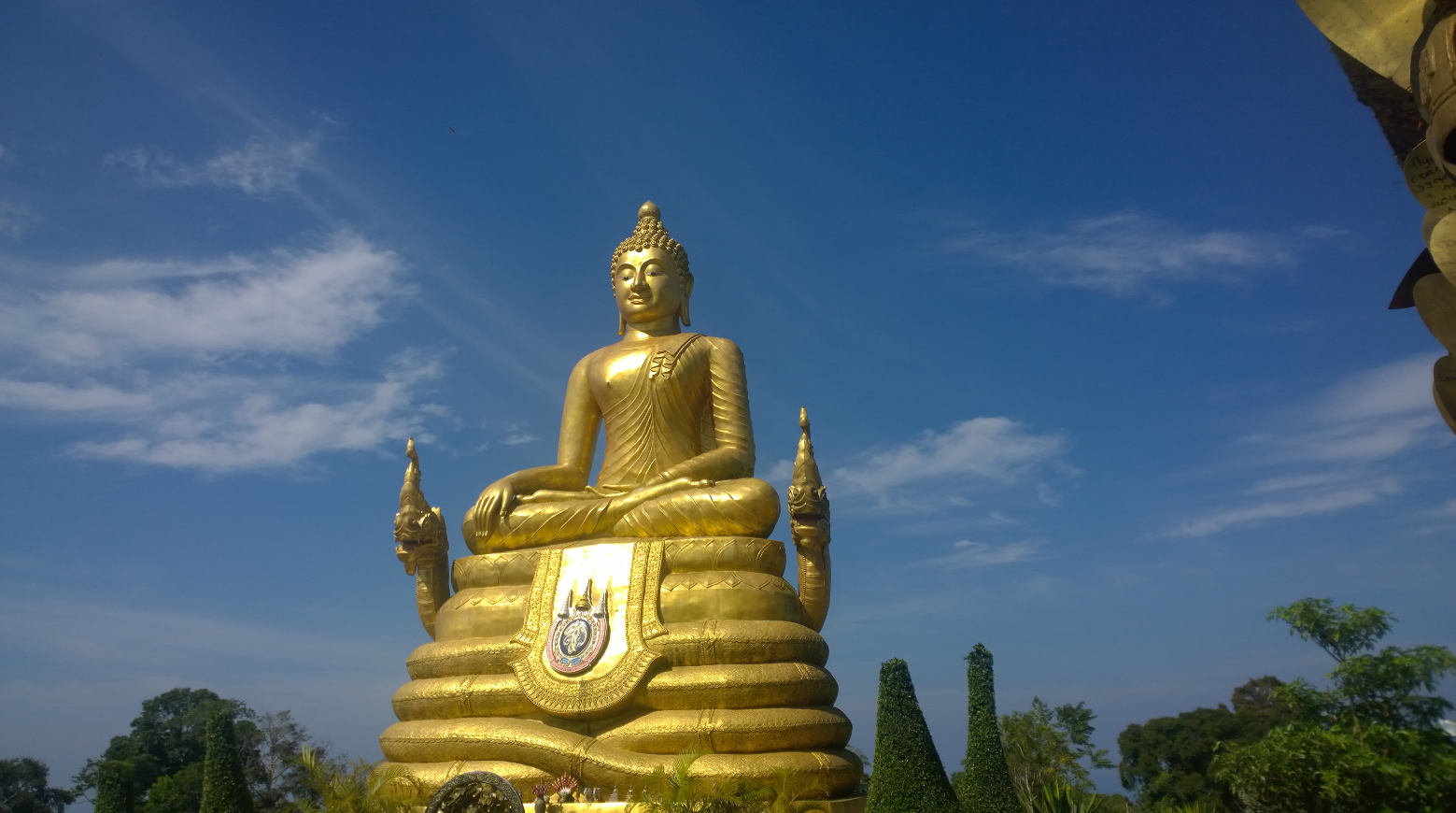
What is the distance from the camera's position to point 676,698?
430 inches

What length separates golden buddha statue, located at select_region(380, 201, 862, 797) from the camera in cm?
1076

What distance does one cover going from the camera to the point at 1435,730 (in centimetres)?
1322

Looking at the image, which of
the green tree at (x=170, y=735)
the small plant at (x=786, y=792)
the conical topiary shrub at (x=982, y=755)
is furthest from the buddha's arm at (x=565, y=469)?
the green tree at (x=170, y=735)

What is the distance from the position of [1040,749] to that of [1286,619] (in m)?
5.91

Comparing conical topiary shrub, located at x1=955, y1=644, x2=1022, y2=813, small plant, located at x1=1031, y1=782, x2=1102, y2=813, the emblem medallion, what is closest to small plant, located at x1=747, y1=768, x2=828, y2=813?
conical topiary shrub, located at x1=955, y1=644, x2=1022, y2=813

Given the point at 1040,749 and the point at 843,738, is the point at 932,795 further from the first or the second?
the point at 1040,749

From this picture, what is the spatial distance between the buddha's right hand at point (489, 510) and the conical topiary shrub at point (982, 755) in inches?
233

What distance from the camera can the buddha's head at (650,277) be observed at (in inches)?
610

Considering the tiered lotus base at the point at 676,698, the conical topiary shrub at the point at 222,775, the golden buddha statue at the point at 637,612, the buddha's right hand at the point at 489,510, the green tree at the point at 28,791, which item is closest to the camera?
the tiered lotus base at the point at 676,698

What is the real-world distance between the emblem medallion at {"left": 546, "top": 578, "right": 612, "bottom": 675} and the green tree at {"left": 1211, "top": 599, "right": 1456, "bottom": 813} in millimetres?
7538

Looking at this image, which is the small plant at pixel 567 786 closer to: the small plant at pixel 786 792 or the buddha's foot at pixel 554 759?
the buddha's foot at pixel 554 759

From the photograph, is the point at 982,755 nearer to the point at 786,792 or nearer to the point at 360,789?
the point at 786,792

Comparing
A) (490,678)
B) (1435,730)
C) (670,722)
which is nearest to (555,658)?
(490,678)

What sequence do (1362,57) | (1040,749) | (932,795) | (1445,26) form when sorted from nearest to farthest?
(1445,26), (1362,57), (932,795), (1040,749)
